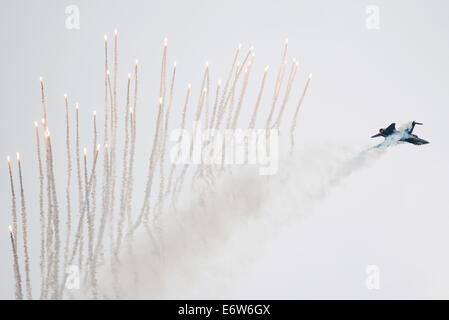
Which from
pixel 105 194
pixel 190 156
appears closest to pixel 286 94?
pixel 190 156

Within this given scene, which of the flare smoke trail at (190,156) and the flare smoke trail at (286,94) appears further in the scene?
the flare smoke trail at (286,94)

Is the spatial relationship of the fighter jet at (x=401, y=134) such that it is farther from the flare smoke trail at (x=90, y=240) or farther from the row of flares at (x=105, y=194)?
the flare smoke trail at (x=90, y=240)

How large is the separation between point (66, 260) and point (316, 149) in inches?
899

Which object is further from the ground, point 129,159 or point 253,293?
point 129,159

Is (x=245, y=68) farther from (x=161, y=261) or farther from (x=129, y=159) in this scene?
(x=161, y=261)

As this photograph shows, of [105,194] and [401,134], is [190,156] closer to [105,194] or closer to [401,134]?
[105,194]

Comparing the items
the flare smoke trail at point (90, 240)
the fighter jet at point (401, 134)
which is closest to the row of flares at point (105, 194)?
the flare smoke trail at point (90, 240)

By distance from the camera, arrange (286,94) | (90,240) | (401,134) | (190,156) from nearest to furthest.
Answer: (90,240)
(401,134)
(190,156)
(286,94)

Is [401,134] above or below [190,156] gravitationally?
above

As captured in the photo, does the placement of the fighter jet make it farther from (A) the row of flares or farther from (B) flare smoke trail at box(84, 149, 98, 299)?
(B) flare smoke trail at box(84, 149, 98, 299)

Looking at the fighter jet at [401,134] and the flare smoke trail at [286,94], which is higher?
the flare smoke trail at [286,94]
